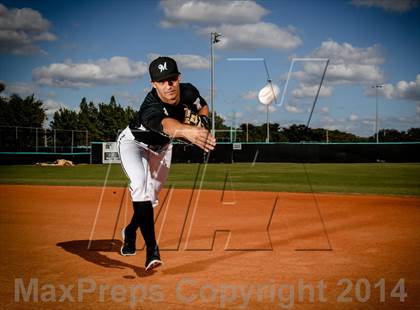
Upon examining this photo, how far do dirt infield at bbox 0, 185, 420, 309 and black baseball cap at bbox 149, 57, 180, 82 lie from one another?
1.96m

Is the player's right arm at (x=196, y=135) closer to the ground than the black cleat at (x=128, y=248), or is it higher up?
higher up

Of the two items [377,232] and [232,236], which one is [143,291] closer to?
[232,236]

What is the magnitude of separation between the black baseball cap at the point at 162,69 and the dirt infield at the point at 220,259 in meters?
1.96

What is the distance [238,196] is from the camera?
1273 centimetres

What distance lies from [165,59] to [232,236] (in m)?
3.20

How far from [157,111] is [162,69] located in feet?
1.67

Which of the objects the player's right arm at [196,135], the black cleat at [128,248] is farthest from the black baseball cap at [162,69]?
the black cleat at [128,248]

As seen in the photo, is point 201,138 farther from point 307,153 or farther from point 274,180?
point 307,153

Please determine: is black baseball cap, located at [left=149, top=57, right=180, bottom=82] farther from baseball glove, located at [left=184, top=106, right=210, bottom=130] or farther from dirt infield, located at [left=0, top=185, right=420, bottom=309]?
dirt infield, located at [left=0, top=185, right=420, bottom=309]

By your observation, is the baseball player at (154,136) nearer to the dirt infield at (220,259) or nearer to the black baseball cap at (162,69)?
the black baseball cap at (162,69)

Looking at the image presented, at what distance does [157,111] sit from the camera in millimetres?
4191

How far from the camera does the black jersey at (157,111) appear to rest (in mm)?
4211

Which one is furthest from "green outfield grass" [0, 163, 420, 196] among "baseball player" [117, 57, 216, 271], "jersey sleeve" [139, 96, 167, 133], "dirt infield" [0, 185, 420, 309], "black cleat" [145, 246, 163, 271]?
"jersey sleeve" [139, 96, 167, 133]

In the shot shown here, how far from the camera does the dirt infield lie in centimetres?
371
